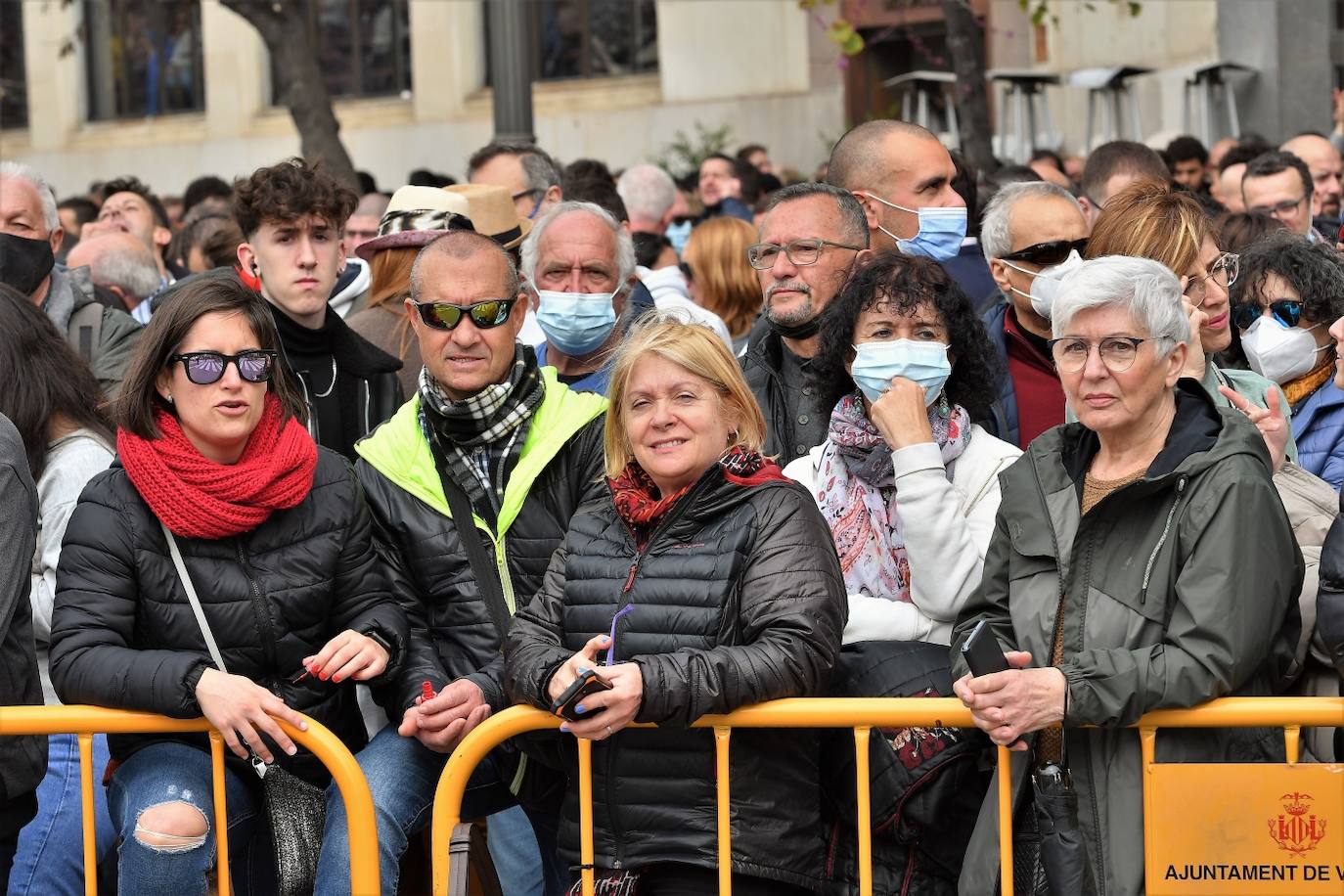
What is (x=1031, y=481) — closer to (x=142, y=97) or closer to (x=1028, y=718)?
(x=1028, y=718)

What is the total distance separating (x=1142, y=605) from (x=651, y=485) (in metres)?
1.17

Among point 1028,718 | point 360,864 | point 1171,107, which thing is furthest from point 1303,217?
point 1171,107

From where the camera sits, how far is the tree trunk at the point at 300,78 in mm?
16062

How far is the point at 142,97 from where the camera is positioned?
26266 mm

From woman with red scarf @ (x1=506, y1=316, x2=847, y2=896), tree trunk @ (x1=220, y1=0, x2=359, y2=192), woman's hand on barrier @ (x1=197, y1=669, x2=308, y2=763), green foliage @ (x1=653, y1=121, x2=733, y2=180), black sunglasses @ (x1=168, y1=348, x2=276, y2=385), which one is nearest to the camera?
woman with red scarf @ (x1=506, y1=316, x2=847, y2=896)

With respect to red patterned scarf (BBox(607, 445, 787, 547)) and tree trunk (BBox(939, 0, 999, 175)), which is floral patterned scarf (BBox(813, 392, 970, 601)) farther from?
tree trunk (BBox(939, 0, 999, 175))

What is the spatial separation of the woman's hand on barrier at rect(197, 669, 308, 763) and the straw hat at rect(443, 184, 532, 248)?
3009mm

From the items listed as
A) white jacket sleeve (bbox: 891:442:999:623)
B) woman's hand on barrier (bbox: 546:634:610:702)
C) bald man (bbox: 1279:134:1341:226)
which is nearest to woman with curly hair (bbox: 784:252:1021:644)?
white jacket sleeve (bbox: 891:442:999:623)

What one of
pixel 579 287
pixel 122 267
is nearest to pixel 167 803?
pixel 579 287

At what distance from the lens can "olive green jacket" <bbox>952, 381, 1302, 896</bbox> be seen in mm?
3623

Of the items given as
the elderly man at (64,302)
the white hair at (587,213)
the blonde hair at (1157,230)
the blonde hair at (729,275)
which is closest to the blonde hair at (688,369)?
the blonde hair at (1157,230)

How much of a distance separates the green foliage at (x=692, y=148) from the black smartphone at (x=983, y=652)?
1657 centimetres

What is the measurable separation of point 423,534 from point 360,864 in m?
0.89

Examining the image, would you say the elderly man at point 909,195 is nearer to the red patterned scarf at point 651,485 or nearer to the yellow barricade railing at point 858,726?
the red patterned scarf at point 651,485
